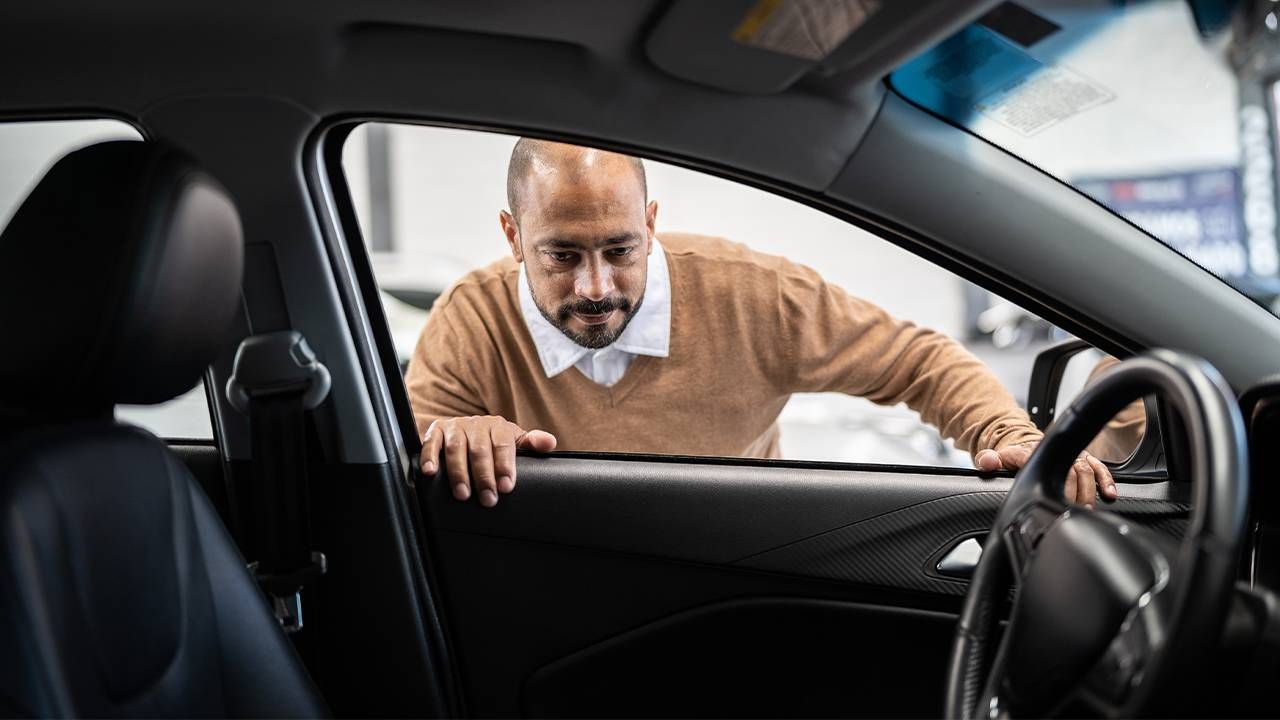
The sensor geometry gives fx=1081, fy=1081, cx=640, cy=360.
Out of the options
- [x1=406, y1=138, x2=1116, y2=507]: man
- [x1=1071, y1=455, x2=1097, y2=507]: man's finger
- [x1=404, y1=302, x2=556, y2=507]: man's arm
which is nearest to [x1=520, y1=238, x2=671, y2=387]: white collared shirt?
[x1=406, y1=138, x2=1116, y2=507]: man

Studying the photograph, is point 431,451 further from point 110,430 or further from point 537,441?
point 110,430

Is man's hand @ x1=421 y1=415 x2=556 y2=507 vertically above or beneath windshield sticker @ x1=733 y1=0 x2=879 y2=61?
beneath

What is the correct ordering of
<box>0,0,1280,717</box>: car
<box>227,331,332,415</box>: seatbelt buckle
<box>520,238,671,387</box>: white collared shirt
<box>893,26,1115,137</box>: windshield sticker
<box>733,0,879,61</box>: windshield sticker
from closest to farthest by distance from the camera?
<box>0,0,1280,717</box>: car < <box>733,0,879,61</box>: windshield sticker < <box>893,26,1115,137</box>: windshield sticker < <box>227,331,332,415</box>: seatbelt buckle < <box>520,238,671,387</box>: white collared shirt

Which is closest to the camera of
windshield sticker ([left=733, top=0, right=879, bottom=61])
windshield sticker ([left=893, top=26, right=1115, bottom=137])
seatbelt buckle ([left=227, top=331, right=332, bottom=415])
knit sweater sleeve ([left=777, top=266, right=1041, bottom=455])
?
windshield sticker ([left=733, top=0, right=879, bottom=61])

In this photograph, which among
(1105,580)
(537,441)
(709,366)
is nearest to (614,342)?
(709,366)

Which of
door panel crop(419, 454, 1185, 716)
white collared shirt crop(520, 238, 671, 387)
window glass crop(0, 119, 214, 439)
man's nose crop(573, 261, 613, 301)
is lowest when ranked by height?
door panel crop(419, 454, 1185, 716)

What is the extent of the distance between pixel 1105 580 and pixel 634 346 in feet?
4.08

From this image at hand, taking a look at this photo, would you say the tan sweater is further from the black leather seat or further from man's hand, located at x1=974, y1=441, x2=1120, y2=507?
the black leather seat

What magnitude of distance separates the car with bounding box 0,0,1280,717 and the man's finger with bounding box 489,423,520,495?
42mm

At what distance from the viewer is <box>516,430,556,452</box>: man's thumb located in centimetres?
176

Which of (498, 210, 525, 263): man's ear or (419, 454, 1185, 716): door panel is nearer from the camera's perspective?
(419, 454, 1185, 716): door panel

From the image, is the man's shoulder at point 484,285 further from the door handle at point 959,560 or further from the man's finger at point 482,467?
the door handle at point 959,560

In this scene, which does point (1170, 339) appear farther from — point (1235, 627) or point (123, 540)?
point (123, 540)

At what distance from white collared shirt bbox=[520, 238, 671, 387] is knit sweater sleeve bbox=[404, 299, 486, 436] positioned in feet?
0.46
